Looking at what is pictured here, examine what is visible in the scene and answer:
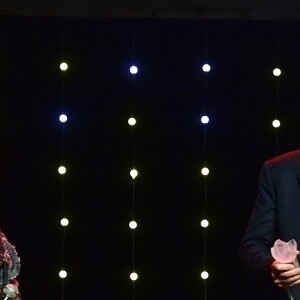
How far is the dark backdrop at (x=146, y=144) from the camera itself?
4270 millimetres

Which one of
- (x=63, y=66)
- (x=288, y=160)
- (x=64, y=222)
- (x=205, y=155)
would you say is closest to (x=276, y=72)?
(x=205, y=155)

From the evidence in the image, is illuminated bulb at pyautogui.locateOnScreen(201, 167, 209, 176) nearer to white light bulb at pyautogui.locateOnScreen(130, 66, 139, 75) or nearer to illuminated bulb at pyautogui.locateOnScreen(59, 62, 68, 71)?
white light bulb at pyautogui.locateOnScreen(130, 66, 139, 75)

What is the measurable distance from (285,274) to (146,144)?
177 centimetres

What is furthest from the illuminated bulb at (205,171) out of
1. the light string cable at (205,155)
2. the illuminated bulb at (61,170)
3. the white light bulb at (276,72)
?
the illuminated bulb at (61,170)

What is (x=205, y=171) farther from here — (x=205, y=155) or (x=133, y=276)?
(x=133, y=276)

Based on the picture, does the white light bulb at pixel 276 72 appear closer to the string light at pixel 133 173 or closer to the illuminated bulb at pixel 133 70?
the illuminated bulb at pixel 133 70

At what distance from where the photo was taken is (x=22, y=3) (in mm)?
4102

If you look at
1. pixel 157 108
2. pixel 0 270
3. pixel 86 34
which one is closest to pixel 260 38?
pixel 157 108

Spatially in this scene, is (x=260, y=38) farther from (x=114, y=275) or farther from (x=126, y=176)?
(x=114, y=275)

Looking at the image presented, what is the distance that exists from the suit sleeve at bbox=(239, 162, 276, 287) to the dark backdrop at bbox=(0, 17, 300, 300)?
3.85ft

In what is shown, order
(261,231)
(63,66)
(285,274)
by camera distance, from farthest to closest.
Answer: (63,66)
(261,231)
(285,274)

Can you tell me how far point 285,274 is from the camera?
8.66 feet

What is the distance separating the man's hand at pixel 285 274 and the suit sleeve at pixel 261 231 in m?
0.22

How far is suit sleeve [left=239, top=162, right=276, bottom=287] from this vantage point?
9.64ft
